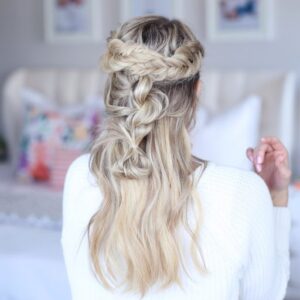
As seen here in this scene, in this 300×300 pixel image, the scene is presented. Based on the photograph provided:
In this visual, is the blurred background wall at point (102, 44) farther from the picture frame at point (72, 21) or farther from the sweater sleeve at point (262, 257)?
the sweater sleeve at point (262, 257)

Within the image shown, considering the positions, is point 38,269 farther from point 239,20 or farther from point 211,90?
point 239,20

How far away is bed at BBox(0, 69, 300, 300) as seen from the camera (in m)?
1.83

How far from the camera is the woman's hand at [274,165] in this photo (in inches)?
55.7

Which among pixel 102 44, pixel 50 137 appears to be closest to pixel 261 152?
pixel 50 137

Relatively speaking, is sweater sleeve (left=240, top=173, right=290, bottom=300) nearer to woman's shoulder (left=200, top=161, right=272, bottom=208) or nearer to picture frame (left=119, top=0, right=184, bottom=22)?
woman's shoulder (left=200, top=161, right=272, bottom=208)

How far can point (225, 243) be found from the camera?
1225 millimetres

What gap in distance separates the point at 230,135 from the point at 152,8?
2.83ft

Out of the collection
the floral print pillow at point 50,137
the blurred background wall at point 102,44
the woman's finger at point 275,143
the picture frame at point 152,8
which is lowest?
the floral print pillow at point 50,137

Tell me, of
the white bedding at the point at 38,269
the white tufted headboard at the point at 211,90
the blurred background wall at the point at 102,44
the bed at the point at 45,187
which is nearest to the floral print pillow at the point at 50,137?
the bed at the point at 45,187

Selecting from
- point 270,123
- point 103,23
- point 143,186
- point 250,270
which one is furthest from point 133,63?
point 103,23

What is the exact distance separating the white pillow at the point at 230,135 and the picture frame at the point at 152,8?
0.64 m

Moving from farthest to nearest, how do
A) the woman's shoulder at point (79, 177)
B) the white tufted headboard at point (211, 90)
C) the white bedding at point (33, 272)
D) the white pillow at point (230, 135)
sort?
the white tufted headboard at point (211, 90)
the white pillow at point (230, 135)
the white bedding at point (33, 272)
the woman's shoulder at point (79, 177)

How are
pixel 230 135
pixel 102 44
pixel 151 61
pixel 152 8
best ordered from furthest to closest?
pixel 102 44, pixel 152 8, pixel 230 135, pixel 151 61

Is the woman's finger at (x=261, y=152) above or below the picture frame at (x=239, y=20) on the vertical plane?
below
